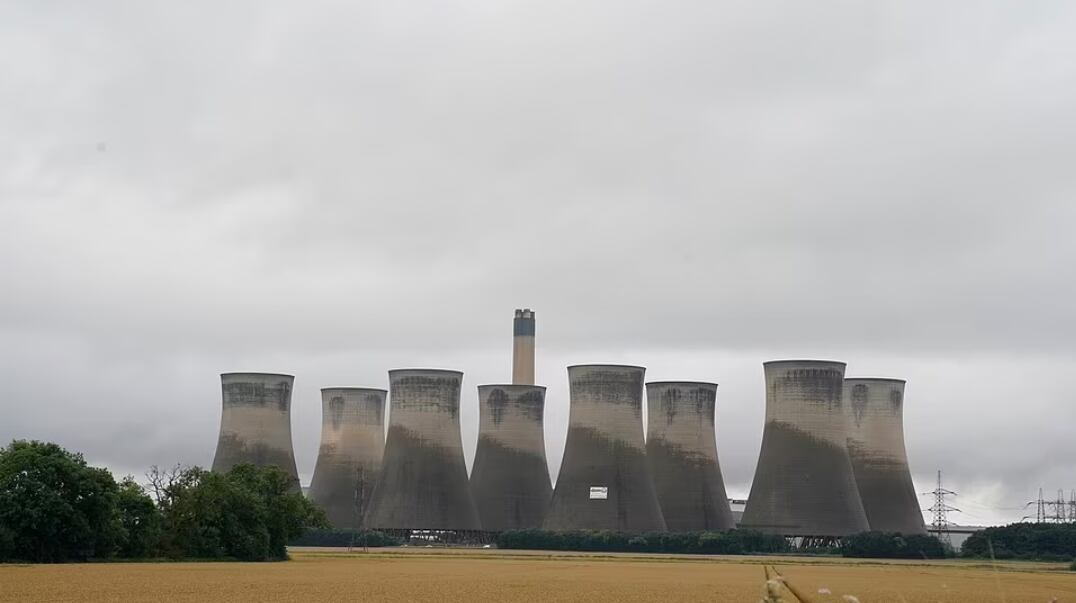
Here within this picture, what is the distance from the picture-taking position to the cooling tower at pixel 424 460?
57812mm

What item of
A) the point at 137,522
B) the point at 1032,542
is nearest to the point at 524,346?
the point at 1032,542

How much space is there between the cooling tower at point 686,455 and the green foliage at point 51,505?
3227cm

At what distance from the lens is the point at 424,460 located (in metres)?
57.8

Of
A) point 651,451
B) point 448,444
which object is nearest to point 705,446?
point 651,451

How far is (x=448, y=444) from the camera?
191ft

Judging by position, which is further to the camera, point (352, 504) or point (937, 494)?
point (937, 494)

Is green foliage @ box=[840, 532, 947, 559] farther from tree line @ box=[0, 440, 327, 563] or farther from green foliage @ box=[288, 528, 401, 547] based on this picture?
tree line @ box=[0, 440, 327, 563]

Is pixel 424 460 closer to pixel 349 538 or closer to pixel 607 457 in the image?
pixel 349 538

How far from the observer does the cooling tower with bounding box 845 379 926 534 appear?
59.2 m

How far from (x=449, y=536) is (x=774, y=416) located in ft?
A: 52.3

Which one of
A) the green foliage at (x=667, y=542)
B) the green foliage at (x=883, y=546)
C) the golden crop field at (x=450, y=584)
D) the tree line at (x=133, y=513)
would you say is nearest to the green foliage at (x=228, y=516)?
the tree line at (x=133, y=513)

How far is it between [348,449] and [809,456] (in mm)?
22532

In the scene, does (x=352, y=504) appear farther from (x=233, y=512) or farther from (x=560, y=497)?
(x=233, y=512)

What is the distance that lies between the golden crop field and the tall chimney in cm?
3220
